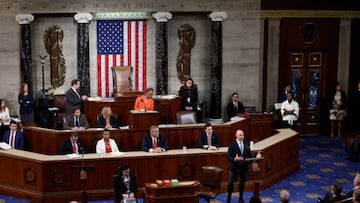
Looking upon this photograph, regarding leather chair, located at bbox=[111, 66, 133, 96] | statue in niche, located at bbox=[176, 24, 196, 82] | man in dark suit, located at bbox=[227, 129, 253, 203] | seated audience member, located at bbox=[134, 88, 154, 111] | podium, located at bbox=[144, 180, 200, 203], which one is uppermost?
statue in niche, located at bbox=[176, 24, 196, 82]

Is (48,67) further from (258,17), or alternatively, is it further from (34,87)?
(258,17)

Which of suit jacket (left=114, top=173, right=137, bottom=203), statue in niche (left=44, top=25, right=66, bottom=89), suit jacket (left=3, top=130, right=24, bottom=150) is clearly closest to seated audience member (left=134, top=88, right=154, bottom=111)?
suit jacket (left=3, top=130, right=24, bottom=150)

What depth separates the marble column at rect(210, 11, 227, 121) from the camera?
18859 millimetres

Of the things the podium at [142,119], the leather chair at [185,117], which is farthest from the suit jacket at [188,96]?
the podium at [142,119]

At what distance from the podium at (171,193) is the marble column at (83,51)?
7338 millimetres

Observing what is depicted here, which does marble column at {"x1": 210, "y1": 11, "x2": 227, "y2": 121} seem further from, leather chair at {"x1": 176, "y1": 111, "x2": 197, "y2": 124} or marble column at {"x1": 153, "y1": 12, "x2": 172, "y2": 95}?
leather chair at {"x1": 176, "y1": 111, "x2": 197, "y2": 124}

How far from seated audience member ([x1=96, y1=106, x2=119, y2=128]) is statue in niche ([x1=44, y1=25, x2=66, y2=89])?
369 centimetres

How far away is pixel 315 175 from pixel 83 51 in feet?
24.7

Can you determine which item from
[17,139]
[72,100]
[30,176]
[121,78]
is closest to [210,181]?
[30,176]

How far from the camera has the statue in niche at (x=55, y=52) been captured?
61.2ft

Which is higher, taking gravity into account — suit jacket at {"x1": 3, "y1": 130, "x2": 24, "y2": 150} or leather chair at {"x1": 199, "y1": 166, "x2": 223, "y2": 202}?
suit jacket at {"x1": 3, "y1": 130, "x2": 24, "y2": 150}

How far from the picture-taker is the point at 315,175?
604 inches

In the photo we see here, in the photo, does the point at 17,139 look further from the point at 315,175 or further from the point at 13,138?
the point at 315,175

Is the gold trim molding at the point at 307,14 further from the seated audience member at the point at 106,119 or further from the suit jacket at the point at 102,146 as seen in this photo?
the suit jacket at the point at 102,146
